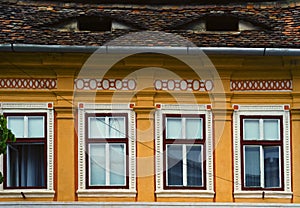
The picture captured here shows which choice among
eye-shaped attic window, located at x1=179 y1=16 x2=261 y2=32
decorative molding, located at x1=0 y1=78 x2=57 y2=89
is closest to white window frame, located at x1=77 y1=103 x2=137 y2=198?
decorative molding, located at x1=0 y1=78 x2=57 y2=89

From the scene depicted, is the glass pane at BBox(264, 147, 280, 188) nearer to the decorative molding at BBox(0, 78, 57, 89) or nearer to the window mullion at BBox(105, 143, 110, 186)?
the window mullion at BBox(105, 143, 110, 186)

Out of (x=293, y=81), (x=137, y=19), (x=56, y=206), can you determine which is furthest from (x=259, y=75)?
(x=56, y=206)

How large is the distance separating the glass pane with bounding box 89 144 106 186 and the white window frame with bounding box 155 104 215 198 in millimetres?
1064

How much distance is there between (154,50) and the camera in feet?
92.1

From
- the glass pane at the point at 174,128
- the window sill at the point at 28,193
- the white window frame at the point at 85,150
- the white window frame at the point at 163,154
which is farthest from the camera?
the glass pane at the point at 174,128

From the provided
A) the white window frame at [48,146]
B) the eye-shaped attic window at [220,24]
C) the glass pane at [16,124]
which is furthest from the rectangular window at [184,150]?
the glass pane at [16,124]

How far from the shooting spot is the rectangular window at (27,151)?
28.4 metres

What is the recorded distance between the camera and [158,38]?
93.5 ft

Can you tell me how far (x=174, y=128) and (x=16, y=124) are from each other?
313cm

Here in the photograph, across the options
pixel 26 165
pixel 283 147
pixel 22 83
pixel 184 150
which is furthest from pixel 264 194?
pixel 22 83

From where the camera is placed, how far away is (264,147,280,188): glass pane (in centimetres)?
2856

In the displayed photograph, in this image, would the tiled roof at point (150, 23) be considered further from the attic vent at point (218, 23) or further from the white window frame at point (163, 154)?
the white window frame at point (163, 154)

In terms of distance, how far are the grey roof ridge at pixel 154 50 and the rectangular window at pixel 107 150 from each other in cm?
144

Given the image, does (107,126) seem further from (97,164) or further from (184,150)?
(184,150)
